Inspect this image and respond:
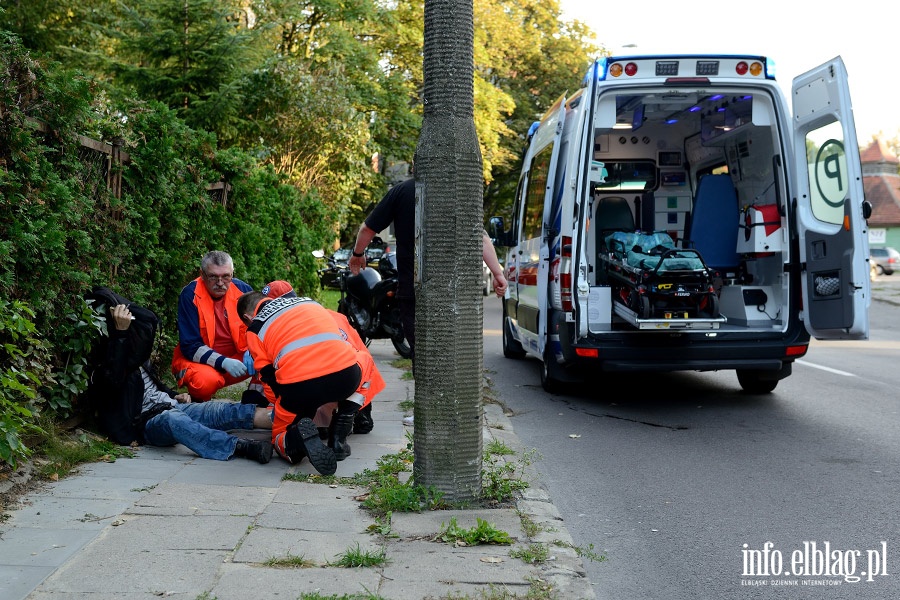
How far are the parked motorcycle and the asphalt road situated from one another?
1.40 m

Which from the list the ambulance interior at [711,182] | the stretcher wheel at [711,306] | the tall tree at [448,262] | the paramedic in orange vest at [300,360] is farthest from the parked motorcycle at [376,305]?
the tall tree at [448,262]

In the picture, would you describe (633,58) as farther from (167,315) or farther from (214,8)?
(214,8)

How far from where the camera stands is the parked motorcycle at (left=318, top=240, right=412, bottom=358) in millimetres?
11320

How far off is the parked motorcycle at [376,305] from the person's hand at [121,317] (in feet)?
17.4

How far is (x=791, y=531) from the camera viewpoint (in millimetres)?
4789

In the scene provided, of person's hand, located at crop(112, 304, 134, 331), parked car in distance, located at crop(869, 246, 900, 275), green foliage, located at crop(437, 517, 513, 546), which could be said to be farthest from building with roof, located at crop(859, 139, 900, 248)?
green foliage, located at crop(437, 517, 513, 546)

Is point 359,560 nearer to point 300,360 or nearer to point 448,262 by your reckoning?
point 448,262

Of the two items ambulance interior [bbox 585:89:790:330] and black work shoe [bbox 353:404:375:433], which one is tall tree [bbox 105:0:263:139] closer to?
ambulance interior [bbox 585:89:790:330]

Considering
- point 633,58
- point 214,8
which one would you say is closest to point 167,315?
point 633,58

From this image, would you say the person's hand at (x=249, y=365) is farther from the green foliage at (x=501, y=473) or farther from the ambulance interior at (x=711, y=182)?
the ambulance interior at (x=711, y=182)

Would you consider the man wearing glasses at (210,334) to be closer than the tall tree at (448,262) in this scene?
No

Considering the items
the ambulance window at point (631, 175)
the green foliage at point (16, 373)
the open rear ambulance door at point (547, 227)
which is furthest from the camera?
the ambulance window at point (631, 175)

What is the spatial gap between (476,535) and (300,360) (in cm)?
190

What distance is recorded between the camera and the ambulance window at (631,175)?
1093cm
